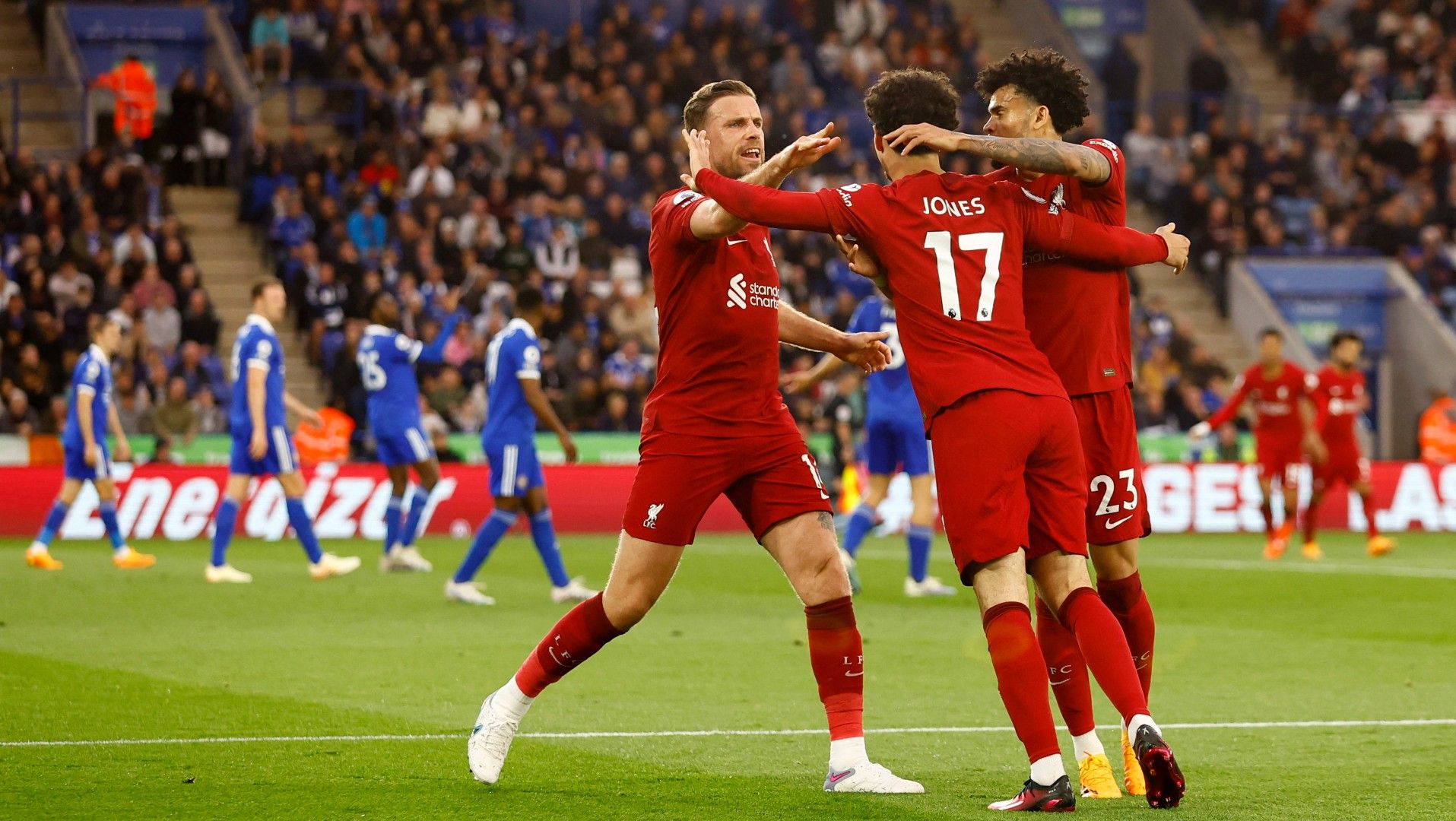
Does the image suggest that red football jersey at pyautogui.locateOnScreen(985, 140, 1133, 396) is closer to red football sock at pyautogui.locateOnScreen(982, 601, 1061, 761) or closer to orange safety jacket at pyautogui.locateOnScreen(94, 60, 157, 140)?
red football sock at pyautogui.locateOnScreen(982, 601, 1061, 761)

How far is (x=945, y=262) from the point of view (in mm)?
5918

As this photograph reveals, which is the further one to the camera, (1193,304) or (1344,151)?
(1344,151)

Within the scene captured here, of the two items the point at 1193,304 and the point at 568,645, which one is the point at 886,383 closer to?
the point at 568,645

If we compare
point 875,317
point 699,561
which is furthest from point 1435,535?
point 875,317

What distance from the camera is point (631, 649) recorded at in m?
11.2

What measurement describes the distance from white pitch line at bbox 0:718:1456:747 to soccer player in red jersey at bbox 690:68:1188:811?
78.4 inches

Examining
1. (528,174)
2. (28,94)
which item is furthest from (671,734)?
(28,94)

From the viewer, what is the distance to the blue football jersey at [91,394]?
17.3 meters

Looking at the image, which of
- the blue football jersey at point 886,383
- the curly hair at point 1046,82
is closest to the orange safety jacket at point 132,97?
the blue football jersey at point 886,383

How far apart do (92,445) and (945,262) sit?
43.3 ft

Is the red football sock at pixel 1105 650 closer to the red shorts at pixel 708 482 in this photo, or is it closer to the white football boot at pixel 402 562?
the red shorts at pixel 708 482

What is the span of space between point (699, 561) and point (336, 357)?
7.38m

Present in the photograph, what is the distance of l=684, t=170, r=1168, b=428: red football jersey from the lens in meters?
5.90

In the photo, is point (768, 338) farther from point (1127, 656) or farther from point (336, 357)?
point (336, 357)
